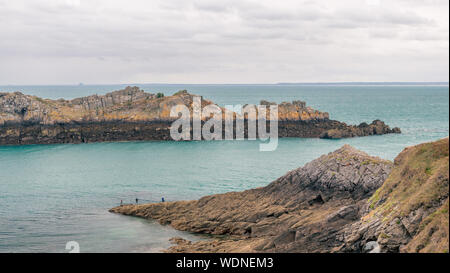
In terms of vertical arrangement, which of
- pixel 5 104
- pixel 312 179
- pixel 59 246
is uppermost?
pixel 5 104

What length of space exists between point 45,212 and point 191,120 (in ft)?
179

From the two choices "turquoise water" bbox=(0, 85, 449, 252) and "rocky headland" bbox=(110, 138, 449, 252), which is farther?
"turquoise water" bbox=(0, 85, 449, 252)

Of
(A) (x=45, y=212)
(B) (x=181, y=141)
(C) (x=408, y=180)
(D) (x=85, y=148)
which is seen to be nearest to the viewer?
(C) (x=408, y=180)

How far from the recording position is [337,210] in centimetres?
2669

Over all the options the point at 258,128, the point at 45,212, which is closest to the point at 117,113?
the point at 258,128

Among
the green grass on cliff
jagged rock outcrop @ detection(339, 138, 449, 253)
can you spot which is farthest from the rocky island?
jagged rock outcrop @ detection(339, 138, 449, 253)

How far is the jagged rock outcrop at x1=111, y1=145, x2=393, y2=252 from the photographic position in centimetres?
2977

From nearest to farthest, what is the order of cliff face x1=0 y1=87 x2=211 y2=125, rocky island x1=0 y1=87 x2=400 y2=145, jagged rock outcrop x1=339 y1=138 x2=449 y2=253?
jagged rock outcrop x1=339 y1=138 x2=449 y2=253 < rocky island x1=0 y1=87 x2=400 y2=145 < cliff face x1=0 y1=87 x2=211 y2=125

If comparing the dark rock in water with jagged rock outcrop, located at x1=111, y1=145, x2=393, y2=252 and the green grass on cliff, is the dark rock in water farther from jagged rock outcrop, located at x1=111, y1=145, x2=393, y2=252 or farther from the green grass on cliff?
the green grass on cliff

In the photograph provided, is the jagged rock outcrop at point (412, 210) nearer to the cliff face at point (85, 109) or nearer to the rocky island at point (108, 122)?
the rocky island at point (108, 122)

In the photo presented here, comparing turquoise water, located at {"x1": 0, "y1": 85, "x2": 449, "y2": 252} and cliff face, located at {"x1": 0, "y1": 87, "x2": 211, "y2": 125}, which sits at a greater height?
cliff face, located at {"x1": 0, "y1": 87, "x2": 211, "y2": 125}

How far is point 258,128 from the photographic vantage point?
9156 cm

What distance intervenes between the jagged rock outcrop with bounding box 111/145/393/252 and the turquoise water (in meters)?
2.04
